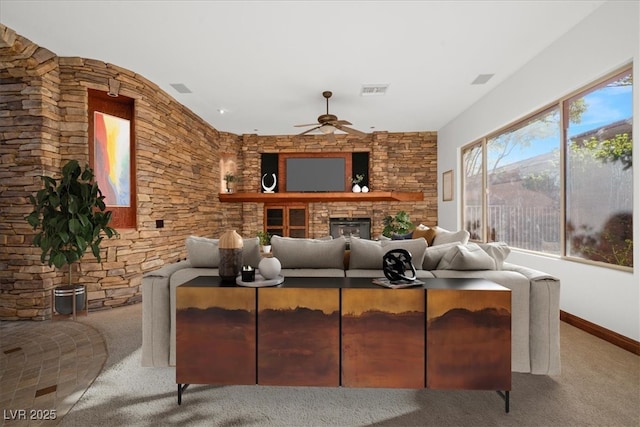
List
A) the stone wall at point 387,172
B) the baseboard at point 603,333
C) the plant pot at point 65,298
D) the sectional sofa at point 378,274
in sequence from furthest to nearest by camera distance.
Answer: the stone wall at point 387,172 → the plant pot at point 65,298 → the baseboard at point 603,333 → the sectional sofa at point 378,274

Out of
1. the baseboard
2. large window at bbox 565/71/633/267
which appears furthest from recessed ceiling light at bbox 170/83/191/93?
the baseboard

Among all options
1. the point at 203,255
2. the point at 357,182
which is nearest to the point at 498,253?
the point at 203,255

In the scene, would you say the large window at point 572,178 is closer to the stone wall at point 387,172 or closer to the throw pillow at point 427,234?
the throw pillow at point 427,234

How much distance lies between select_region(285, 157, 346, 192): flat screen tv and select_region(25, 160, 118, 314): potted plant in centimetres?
464

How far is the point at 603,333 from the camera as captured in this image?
297cm

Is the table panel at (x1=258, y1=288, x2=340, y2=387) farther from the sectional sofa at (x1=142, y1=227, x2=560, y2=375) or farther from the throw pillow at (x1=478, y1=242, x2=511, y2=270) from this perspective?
the throw pillow at (x1=478, y1=242, x2=511, y2=270)

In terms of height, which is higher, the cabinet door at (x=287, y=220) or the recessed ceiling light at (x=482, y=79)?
the recessed ceiling light at (x=482, y=79)

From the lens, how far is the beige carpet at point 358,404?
5.97ft

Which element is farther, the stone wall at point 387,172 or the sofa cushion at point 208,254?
the stone wall at point 387,172

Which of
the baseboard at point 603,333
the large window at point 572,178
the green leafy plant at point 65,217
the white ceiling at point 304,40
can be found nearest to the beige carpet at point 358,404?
the baseboard at point 603,333

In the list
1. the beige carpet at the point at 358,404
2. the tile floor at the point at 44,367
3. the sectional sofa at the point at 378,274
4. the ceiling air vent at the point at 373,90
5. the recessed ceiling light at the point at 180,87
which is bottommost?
the tile floor at the point at 44,367

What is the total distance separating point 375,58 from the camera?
4.03m

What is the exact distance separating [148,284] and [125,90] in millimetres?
3086

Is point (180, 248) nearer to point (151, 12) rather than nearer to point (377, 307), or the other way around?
point (151, 12)
